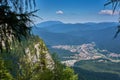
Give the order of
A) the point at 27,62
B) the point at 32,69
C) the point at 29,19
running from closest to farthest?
1. the point at 29,19
2. the point at 32,69
3. the point at 27,62

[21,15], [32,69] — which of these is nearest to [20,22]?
[21,15]

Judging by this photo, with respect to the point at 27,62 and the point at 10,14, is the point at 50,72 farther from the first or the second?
the point at 10,14

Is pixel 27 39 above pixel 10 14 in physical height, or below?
below

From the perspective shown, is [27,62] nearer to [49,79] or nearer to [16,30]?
[49,79]

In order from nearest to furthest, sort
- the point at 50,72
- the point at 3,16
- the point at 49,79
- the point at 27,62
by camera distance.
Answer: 1. the point at 3,16
2. the point at 49,79
3. the point at 50,72
4. the point at 27,62

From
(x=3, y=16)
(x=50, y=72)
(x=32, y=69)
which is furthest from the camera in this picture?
(x=32, y=69)

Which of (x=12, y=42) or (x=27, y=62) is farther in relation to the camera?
(x=27, y=62)

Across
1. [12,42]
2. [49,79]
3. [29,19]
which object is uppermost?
[29,19]

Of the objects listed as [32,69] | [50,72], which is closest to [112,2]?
[50,72]

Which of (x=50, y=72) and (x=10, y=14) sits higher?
(x=10, y=14)
